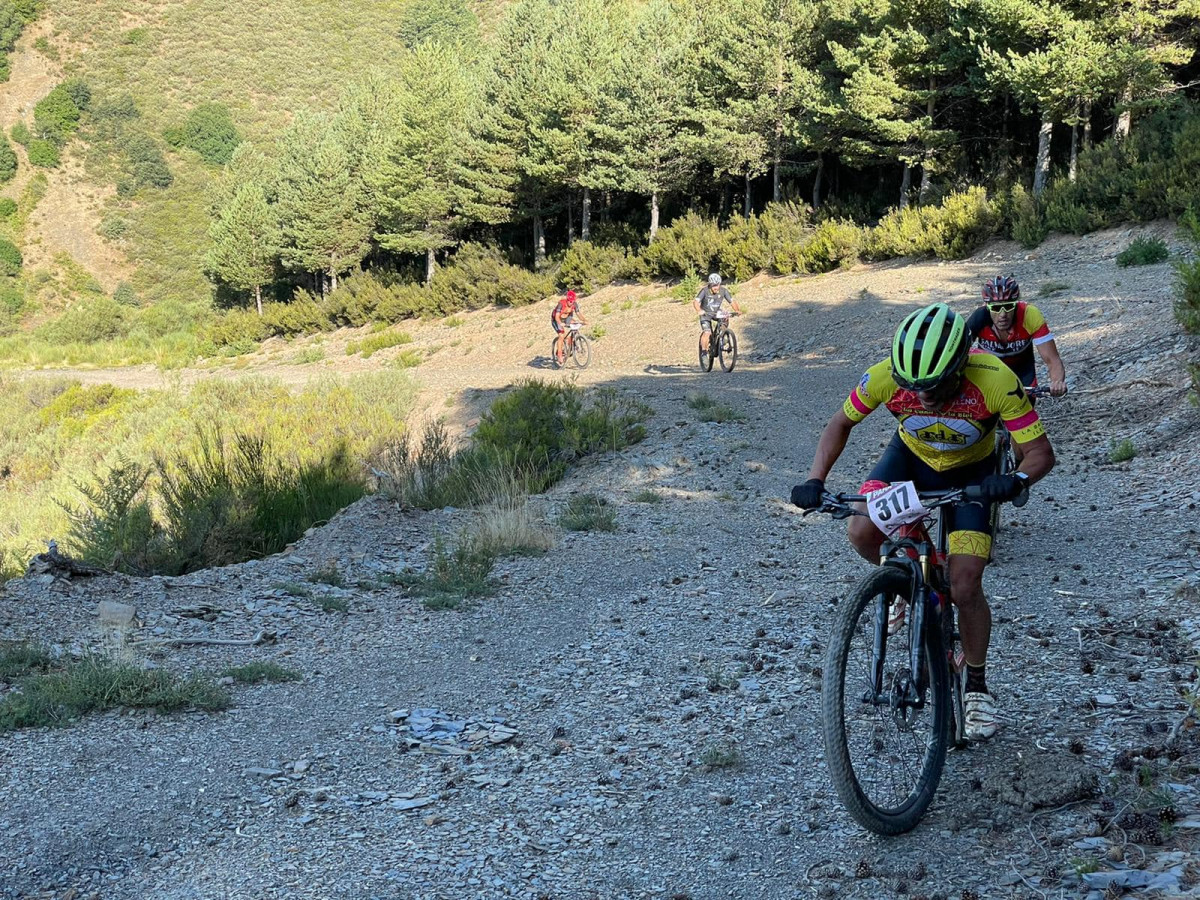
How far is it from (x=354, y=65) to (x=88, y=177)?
24163mm

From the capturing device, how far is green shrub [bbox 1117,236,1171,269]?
20.1 metres

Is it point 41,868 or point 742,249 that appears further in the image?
point 742,249

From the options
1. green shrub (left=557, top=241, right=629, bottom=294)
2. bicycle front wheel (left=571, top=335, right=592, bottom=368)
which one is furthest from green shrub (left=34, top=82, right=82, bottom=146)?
bicycle front wheel (left=571, top=335, right=592, bottom=368)

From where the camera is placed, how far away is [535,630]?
6.97m

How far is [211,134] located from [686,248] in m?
53.9

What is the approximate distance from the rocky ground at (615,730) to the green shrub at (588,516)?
0.20 meters

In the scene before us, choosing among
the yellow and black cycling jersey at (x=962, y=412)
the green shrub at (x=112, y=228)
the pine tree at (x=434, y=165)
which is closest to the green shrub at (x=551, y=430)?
the yellow and black cycling jersey at (x=962, y=412)

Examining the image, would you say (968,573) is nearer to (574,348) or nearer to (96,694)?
(96,694)

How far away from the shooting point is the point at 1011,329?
6973 mm

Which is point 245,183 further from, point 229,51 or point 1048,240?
point 1048,240

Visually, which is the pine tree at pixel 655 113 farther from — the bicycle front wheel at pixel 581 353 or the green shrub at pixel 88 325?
the green shrub at pixel 88 325

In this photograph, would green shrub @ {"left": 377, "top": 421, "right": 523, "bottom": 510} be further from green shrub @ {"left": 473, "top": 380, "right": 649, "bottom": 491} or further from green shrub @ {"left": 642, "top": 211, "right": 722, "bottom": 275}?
green shrub @ {"left": 642, "top": 211, "right": 722, "bottom": 275}

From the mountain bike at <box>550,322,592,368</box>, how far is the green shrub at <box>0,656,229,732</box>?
1917 centimetres

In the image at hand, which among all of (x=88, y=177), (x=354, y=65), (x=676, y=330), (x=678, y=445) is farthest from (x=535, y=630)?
(x=354, y=65)
